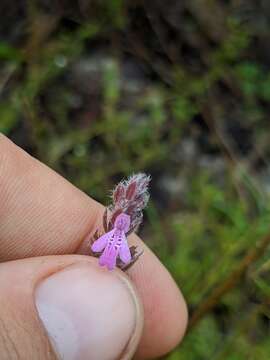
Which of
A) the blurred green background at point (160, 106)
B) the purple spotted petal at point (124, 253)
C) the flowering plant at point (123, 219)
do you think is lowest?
the blurred green background at point (160, 106)

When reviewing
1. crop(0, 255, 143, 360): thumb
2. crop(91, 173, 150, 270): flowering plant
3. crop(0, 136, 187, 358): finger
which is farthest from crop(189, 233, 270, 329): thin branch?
crop(91, 173, 150, 270): flowering plant

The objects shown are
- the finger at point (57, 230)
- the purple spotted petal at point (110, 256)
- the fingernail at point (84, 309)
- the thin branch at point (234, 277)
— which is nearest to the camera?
the purple spotted petal at point (110, 256)

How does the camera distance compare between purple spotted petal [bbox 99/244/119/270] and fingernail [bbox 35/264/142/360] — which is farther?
fingernail [bbox 35/264/142/360]

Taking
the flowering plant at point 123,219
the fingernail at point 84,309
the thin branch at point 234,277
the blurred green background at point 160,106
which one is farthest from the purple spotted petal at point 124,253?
the blurred green background at point 160,106

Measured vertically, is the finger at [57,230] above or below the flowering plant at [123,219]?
below

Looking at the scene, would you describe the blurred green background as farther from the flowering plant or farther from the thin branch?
the flowering plant

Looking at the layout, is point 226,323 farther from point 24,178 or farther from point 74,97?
point 74,97

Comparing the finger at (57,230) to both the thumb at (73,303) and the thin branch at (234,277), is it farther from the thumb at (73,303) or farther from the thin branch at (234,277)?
the thumb at (73,303)
